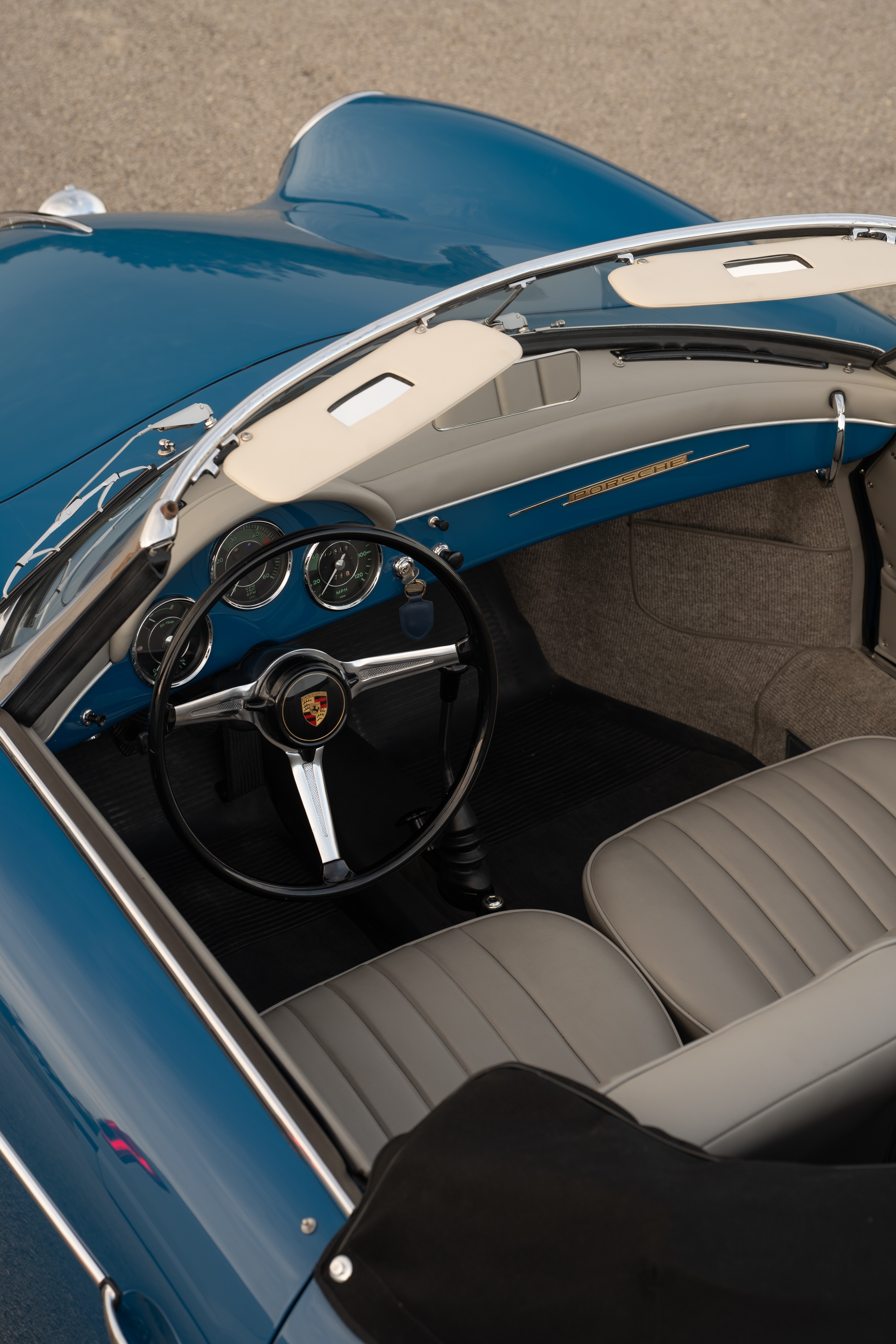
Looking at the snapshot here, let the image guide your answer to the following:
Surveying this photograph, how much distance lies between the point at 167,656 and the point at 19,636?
24 centimetres

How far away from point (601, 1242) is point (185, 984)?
0.56m

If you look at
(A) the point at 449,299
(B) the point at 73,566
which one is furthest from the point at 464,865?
(A) the point at 449,299

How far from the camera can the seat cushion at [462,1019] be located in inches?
64.6

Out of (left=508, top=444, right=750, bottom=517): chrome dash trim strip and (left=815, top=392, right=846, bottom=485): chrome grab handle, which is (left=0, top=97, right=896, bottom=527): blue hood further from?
(left=508, top=444, right=750, bottom=517): chrome dash trim strip

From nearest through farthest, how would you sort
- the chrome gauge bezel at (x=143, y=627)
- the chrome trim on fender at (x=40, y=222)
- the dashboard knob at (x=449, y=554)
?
the chrome gauge bezel at (x=143, y=627), the dashboard knob at (x=449, y=554), the chrome trim on fender at (x=40, y=222)

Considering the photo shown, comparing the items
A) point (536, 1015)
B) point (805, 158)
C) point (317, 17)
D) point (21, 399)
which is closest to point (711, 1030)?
point (536, 1015)

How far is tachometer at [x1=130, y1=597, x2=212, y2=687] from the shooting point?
5.74ft

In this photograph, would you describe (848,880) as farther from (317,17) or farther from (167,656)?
(317,17)

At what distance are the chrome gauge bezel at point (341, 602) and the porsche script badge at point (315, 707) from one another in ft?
0.66

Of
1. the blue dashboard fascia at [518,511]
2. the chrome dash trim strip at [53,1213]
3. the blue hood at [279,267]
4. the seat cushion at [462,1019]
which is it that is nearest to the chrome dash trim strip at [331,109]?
the blue hood at [279,267]

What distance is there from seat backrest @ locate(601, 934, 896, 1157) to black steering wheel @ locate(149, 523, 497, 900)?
760 millimetres

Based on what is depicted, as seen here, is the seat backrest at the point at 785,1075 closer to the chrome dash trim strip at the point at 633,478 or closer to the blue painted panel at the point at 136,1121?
the blue painted panel at the point at 136,1121

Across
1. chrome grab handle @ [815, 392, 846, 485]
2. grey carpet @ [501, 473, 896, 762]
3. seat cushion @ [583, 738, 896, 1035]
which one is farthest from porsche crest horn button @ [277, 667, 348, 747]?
chrome grab handle @ [815, 392, 846, 485]

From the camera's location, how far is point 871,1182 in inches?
39.7
